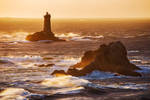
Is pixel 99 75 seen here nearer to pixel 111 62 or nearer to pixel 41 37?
pixel 111 62

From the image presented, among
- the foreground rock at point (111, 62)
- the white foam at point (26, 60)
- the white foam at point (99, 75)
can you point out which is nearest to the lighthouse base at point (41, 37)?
the white foam at point (26, 60)

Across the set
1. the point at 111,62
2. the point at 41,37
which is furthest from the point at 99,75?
the point at 41,37

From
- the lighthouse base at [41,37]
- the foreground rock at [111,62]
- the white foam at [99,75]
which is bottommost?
the white foam at [99,75]

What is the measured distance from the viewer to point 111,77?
5538 cm

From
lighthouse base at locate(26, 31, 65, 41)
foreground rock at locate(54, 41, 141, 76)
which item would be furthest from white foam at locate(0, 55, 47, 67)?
lighthouse base at locate(26, 31, 65, 41)

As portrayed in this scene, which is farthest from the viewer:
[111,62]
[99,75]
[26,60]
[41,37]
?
[41,37]

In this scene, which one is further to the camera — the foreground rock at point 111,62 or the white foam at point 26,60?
the white foam at point 26,60

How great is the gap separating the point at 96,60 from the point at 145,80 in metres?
8.61

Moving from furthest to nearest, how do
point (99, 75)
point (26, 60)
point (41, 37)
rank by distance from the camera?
point (41, 37) → point (26, 60) → point (99, 75)

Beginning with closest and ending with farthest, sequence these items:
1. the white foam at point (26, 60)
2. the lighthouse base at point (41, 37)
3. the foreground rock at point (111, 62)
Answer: the foreground rock at point (111, 62) → the white foam at point (26, 60) → the lighthouse base at point (41, 37)

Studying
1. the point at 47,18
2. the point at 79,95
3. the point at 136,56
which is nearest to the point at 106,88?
the point at 79,95

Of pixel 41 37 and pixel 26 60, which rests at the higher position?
pixel 41 37

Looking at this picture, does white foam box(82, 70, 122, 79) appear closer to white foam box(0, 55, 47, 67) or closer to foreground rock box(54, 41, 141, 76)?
foreground rock box(54, 41, 141, 76)

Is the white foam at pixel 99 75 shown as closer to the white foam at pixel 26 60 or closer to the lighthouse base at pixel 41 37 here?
the white foam at pixel 26 60
